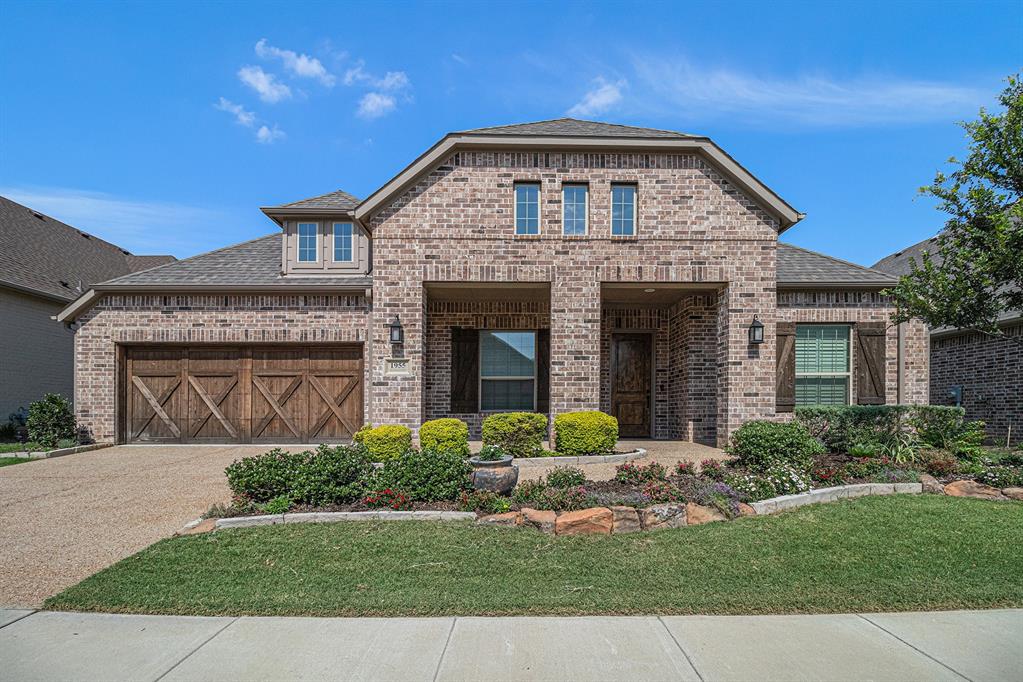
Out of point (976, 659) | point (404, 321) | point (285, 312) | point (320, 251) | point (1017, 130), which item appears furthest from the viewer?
point (320, 251)

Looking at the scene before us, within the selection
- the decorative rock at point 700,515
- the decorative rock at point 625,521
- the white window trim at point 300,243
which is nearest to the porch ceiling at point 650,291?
the decorative rock at point 700,515

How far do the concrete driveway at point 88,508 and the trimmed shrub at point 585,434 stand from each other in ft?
17.9

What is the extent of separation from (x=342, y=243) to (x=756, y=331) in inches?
385

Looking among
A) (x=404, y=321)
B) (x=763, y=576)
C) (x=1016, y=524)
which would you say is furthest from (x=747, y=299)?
(x=763, y=576)

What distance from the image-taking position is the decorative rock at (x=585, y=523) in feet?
19.9

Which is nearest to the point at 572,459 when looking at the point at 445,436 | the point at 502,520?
the point at 445,436

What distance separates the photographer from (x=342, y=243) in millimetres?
14531

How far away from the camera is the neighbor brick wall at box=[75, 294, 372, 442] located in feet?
43.3

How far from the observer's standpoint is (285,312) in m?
13.4

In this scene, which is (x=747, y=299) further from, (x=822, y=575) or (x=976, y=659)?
(x=976, y=659)

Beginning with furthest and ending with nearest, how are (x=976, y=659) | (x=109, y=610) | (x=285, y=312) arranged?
(x=285, y=312) < (x=109, y=610) < (x=976, y=659)

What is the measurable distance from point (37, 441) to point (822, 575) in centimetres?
1458

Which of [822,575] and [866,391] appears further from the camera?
[866,391]

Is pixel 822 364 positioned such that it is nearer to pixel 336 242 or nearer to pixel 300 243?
pixel 336 242
